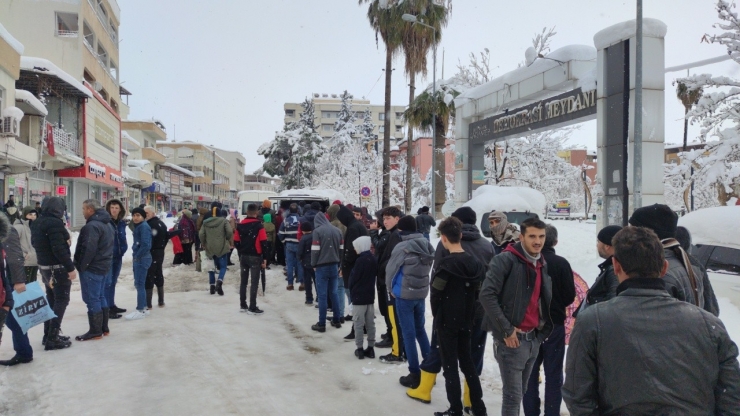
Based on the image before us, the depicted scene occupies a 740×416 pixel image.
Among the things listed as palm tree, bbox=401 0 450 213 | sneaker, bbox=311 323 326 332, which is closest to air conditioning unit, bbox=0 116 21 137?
palm tree, bbox=401 0 450 213

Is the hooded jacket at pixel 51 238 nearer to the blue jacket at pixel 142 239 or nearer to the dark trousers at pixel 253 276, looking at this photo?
the blue jacket at pixel 142 239

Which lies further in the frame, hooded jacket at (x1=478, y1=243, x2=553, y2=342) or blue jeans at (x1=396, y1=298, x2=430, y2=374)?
blue jeans at (x1=396, y1=298, x2=430, y2=374)

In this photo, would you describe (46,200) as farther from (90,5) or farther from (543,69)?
(90,5)

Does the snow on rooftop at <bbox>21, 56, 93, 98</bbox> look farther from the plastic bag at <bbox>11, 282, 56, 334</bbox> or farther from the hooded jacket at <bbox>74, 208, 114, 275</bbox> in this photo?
the plastic bag at <bbox>11, 282, 56, 334</bbox>

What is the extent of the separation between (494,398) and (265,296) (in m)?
6.63

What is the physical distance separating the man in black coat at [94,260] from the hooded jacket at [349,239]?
10.8ft

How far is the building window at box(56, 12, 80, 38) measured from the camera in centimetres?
2997

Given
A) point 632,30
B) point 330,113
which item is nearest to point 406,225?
point 632,30

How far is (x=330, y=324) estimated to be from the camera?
26.8ft

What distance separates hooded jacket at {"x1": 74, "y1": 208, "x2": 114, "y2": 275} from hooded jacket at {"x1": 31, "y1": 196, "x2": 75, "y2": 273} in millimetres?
310

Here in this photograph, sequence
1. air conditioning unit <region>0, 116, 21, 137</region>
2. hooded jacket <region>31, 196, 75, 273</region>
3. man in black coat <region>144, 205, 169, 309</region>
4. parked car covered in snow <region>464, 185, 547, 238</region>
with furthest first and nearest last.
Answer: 1. air conditioning unit <region>0, 116, 21, 137</region>
2. parked car covered in snow <region>464, 185, 547, 238</region>
3. man in black coat <region>144, 205, 169, 309</region>
4. hooded jacket <region>31, 196, 75, 273</region>

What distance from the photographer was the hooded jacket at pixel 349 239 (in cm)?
691

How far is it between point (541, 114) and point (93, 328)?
1243 cm

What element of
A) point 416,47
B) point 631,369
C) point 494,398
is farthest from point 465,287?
point 416,47
